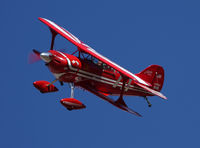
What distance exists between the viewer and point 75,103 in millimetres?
18438

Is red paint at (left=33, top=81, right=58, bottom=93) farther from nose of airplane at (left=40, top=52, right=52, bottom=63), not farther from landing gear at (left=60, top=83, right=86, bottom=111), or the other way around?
nose of airplane at (left=40, top=52, right=52, bottom=63)

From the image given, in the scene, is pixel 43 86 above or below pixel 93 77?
below

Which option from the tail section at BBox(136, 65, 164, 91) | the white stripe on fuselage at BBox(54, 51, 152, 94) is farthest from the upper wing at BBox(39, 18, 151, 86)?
the tail section at BBox(136, 65, 164, 91)

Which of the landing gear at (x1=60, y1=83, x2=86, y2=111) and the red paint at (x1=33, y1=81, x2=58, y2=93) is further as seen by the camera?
the red paint at (x1=33, y1=81, x2=58, y2=93)

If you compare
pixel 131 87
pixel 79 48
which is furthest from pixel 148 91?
pixel 79 48

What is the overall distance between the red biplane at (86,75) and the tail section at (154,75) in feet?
1.47

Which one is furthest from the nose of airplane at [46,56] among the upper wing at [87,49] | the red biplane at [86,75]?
the upper wing at [87,49]

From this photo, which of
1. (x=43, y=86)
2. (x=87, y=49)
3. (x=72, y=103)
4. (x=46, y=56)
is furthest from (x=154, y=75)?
(x=46, y=56)

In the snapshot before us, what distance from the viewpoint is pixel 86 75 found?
774 inches

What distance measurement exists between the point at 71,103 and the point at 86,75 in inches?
73.3

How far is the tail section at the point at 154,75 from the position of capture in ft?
74.5

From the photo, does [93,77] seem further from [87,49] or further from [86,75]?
[87,49]

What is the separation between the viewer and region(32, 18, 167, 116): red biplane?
60.5 ft

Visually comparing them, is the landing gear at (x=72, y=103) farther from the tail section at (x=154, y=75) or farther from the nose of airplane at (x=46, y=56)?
the tail section at (x=154, y=75)
